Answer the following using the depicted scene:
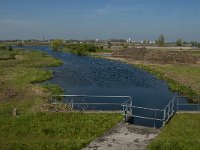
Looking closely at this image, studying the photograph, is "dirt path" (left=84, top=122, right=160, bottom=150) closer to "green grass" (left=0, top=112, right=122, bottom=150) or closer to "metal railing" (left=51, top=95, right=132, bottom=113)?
"green grass" (left=0, top=112, right=122, bottom=150)

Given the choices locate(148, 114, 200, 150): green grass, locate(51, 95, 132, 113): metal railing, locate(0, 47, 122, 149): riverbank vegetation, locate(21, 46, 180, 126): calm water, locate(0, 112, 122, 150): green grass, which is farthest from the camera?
locate(21, 46, 180, 126): calm water

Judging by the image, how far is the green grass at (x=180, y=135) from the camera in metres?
18.8

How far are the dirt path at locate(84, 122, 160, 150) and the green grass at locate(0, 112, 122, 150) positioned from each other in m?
0.66

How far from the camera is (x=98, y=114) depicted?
2650 cm

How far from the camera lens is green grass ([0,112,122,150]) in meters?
19.7

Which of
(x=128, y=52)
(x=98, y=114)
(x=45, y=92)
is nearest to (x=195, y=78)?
(x=45, y=92)

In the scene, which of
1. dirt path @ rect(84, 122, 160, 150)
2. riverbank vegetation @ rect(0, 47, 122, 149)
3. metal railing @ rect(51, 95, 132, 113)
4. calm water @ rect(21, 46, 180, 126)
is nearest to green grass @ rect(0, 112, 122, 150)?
riverbank vegetation @ rect(0, 47, 122, 149)

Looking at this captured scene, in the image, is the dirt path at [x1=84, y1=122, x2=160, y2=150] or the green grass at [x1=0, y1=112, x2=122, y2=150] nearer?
the dirt path at [x1=84, y1=122, x2=160, y2=150]

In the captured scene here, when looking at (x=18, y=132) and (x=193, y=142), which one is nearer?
(x=193, y=142)

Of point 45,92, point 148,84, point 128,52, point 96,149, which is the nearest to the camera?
point 96,149

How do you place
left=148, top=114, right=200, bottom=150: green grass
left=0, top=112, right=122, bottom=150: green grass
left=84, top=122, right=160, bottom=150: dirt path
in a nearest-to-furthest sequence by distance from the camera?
1. left=148, top=114, right=200, bottom=150: green grass
2. left=84, top=122, right=160, bottom=150: dirt path
3. left=0, top=112, right=122, bottom=150: green grass

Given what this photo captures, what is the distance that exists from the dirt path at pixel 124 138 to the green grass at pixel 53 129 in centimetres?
66

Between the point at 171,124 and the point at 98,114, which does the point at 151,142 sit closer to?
the point at 171,124

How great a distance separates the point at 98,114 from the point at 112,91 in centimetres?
1943
